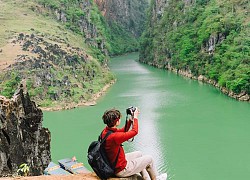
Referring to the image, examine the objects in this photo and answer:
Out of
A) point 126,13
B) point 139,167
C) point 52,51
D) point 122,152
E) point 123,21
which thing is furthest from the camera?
point 126,13

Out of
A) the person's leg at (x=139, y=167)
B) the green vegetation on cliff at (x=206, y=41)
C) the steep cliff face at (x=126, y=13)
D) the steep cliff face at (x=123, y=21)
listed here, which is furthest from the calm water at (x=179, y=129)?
Answer: the steep cliff face at (x=126, y=13)

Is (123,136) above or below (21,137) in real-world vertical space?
above

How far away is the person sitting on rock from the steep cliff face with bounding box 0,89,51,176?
4305 millimetres

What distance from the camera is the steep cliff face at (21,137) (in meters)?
9.77

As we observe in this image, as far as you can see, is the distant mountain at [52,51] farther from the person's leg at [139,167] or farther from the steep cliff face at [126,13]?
the steep cliff face at [126,13]

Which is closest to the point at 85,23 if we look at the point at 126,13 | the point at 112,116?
the point at 126,13

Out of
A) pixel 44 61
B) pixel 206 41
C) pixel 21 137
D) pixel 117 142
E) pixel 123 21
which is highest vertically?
pixel 123 21

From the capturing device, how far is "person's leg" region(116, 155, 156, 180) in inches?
227

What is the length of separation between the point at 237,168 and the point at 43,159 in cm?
1016

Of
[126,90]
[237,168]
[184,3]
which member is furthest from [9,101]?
[184,3]

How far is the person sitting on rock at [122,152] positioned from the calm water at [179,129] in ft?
39.8

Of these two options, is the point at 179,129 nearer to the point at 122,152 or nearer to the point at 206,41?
the point at 122,152

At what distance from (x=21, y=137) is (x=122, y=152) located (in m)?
6.22

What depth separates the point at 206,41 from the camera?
48.4 m
